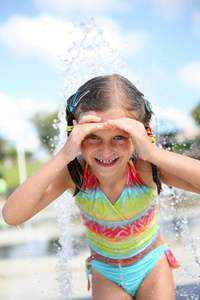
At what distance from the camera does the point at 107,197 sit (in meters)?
2.58

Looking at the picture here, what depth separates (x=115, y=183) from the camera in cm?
260

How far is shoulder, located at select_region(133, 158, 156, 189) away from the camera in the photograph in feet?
8.39

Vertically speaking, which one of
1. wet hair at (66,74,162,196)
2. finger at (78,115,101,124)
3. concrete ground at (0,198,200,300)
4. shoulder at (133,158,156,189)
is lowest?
concrete ground at (0,198,200,300)

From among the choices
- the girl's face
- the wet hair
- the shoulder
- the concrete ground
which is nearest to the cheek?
the girl's face

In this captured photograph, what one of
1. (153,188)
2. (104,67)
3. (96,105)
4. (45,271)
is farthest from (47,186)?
(45,271)

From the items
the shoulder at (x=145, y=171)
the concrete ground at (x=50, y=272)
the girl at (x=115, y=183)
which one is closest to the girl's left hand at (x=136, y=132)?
the girl at (x=115, y=183)

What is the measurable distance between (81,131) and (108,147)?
0.55 ft

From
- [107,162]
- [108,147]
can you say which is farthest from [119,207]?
[108,147]

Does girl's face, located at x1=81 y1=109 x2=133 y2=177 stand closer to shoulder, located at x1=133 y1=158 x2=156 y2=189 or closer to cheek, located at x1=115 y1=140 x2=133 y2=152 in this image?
cheek, located at x1=115 y1=140 x2=133 y2=152

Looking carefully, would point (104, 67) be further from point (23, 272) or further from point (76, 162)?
point (23, 272)

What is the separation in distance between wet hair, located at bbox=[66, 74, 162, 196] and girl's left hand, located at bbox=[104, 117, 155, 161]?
126mm

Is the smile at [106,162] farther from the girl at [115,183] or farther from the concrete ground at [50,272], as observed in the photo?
the concrete ground at [50,272]

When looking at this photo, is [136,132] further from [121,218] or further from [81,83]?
[81,83]

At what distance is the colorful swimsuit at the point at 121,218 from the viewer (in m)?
2.58
